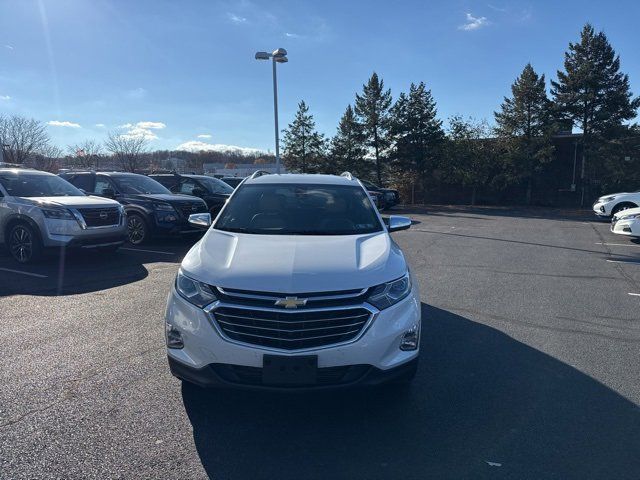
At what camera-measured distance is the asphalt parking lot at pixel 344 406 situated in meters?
2.99

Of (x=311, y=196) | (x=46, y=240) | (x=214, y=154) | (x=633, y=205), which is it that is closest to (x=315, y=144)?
(x=633, y=205)

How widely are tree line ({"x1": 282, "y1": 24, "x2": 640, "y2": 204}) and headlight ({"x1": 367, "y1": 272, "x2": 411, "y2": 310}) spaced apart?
1150 inches

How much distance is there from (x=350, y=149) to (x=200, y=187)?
22.1 meters

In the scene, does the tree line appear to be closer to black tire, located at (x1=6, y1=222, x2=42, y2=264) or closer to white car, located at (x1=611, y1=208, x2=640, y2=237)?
white car, located at (x1=611, y1=208, x2=640, y2=237)

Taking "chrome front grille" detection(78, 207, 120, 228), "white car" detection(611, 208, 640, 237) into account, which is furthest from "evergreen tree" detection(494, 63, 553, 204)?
"chrome front grille" detection(78, 207, 120, 228)

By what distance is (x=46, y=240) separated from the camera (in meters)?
8.71

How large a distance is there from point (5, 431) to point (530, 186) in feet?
108

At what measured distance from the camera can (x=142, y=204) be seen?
11398 millimetres

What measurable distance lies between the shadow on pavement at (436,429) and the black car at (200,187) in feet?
36.0

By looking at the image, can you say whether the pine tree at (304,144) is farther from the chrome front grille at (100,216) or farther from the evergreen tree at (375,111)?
the chrome front grille at (100,216)

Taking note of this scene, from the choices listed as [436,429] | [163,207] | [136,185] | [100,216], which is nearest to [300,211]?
[436,429]

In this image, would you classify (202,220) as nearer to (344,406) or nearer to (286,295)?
(286,295)

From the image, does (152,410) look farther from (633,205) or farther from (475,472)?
(633,205)

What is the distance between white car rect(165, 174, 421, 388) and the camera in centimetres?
318
